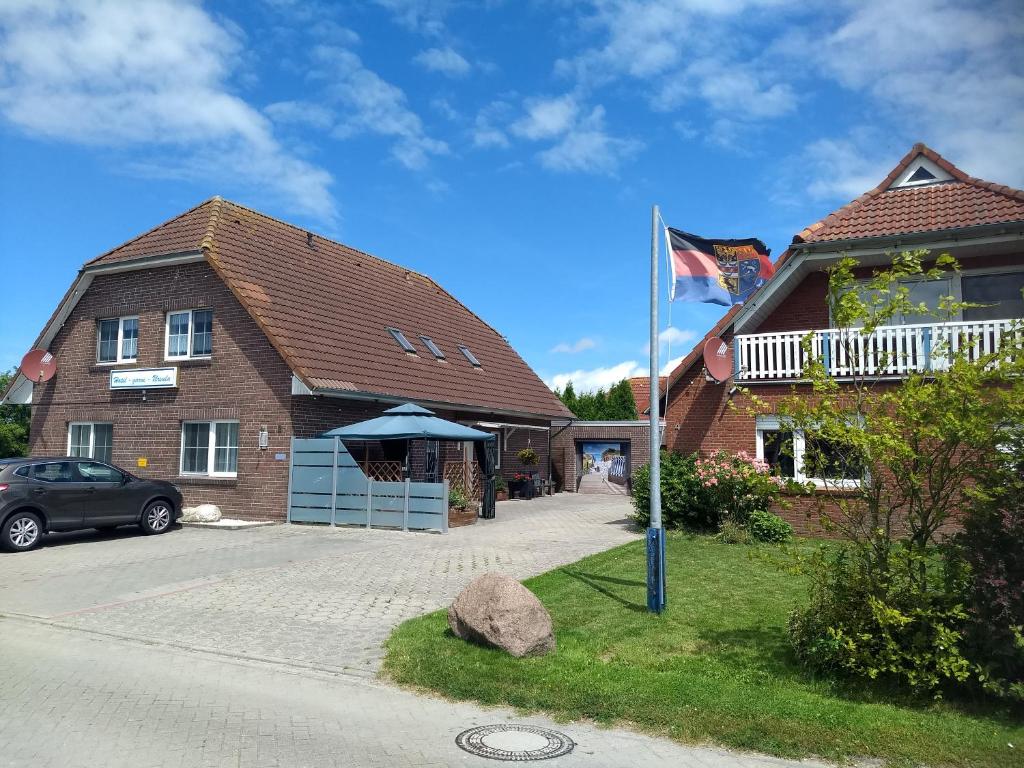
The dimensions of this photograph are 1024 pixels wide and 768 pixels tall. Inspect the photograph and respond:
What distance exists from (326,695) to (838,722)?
12.6 ft

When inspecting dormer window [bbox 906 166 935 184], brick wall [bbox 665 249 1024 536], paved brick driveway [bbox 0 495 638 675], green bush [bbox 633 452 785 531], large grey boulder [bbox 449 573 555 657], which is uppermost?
dormer window [bbox 906 166 935 184]

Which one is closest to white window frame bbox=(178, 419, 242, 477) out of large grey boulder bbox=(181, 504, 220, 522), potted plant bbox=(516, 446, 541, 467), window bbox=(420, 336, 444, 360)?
large grey boulder bbox=(181, 504, 220, 522)

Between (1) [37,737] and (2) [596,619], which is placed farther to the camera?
(2) [596,619]

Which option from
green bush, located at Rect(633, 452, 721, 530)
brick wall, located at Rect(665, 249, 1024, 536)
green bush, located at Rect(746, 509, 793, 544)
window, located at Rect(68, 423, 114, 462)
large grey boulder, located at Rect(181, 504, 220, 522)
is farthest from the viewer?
window, located at Rect(68, 423, 114, 462)

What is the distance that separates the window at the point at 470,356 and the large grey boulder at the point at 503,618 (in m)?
18.9

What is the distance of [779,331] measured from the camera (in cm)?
1590

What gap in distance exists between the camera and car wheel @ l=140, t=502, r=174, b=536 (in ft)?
52.7

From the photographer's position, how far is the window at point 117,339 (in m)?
21.0

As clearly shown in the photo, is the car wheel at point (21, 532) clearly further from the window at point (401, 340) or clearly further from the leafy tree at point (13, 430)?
the leafy tree at point (13, 430)

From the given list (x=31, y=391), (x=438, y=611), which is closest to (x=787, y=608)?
(x=438, y=611)

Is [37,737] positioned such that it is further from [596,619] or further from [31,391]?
[31,391]

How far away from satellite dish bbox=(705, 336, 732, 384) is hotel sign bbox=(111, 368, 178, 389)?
12.7m

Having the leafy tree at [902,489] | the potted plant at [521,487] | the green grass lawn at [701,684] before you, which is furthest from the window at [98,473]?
the potted plant at [521,487]

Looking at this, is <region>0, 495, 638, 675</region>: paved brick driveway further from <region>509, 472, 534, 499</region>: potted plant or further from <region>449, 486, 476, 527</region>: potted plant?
<region>509, 472, 534, 499</region>: potted plant
